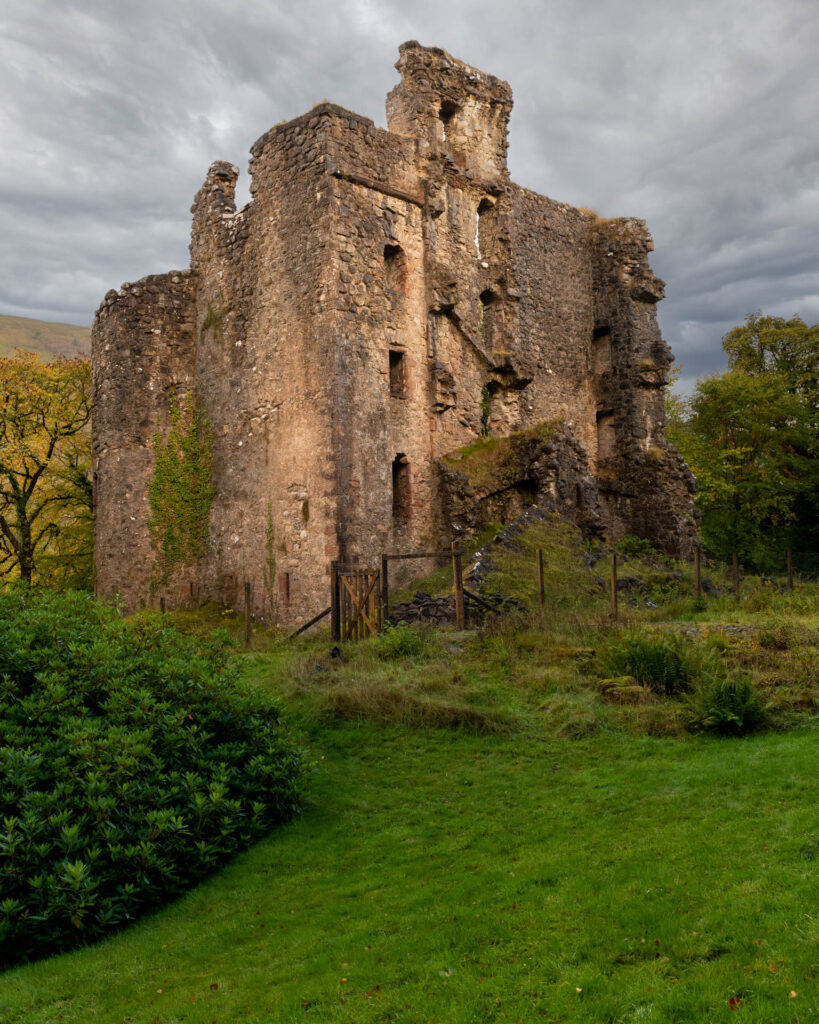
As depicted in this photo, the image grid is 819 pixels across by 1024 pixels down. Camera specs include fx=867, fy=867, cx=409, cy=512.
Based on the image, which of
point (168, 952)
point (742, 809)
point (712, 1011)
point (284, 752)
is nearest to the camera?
point (712, 1011)

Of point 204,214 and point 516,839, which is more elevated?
point 204,214

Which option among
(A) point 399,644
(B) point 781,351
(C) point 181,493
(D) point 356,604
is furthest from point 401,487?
(B) point 781,351

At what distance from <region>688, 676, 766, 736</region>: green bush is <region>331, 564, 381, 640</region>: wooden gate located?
671 cm

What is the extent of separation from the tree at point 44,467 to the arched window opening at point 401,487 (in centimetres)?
1176

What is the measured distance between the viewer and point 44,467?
88.3 feet

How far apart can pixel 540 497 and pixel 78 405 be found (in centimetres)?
1524

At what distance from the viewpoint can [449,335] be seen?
20.9 m

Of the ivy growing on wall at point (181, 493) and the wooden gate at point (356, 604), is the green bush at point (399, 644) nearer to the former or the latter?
the wooden gate at point (356, 604)

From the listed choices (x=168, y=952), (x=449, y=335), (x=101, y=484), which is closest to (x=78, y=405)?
(x=101, y=484)

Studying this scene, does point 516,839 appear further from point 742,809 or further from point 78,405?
point 78,405

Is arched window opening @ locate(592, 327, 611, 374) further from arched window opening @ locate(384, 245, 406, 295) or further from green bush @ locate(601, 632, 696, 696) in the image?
green bush @ locate(601, 632, 696, 696)

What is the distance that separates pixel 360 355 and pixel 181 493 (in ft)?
20.1

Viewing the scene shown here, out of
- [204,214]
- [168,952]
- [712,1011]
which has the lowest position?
[168,952]

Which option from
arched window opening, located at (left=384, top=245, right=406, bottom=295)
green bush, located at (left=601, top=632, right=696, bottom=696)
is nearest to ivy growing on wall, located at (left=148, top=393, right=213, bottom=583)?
arched window opening, located at (left=384, top=245, right=406, bottom=295)
